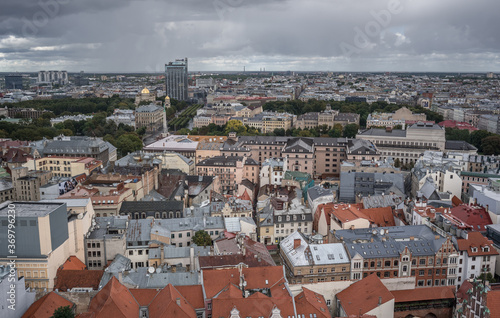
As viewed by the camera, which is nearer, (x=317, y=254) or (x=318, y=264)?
(x=318, y=264)

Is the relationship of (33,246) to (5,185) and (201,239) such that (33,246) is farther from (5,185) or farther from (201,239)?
(5,185)

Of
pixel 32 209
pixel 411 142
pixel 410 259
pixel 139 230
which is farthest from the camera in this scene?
pixel 411 142

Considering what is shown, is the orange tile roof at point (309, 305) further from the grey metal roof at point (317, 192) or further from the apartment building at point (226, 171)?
the apartment building at point (226, 171)

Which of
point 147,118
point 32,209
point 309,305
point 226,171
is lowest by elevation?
point 309,305

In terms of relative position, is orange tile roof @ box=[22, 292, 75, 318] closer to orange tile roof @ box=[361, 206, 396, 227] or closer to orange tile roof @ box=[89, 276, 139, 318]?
orange tile roof @ box=[89, 276, 139, 318]

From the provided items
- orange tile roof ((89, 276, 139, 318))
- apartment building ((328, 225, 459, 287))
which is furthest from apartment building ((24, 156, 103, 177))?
apartment building ((328, 225, 459, 287))

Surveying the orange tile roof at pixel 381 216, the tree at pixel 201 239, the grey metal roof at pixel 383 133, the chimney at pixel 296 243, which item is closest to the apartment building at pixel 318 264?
the chimney at pixel 296 243

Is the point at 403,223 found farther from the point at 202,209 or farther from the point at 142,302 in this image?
the point at 142,302

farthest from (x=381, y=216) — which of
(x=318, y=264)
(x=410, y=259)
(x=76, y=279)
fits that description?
(x=76, y=279)
